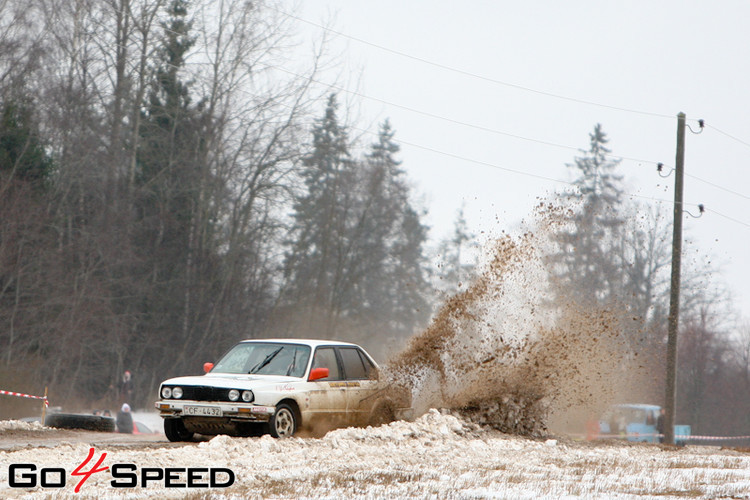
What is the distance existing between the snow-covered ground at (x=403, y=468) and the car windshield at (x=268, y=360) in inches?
58.8

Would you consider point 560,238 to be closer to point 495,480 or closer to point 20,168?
point 495,480

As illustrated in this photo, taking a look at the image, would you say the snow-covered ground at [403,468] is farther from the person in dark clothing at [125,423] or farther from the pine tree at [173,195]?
the pine tree at [173,195]

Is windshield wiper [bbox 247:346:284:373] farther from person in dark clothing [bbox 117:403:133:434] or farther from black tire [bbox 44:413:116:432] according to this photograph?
person in dark clothing [bbox 117:403:133:434]

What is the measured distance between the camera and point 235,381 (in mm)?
13156

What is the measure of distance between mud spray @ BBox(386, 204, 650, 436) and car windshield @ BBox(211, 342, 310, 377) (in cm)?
222

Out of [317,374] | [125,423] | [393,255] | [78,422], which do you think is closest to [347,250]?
[393,255]

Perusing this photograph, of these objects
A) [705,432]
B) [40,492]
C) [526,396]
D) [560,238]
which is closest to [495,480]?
[40,492]

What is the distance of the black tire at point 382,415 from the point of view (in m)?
15.1

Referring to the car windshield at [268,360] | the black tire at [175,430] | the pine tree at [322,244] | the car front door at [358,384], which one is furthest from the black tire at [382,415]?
the pine tree at [322,244]

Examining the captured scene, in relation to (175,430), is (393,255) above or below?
above

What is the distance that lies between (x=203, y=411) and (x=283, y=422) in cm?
111

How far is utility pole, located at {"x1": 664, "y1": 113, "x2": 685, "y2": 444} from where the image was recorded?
25.2 metres

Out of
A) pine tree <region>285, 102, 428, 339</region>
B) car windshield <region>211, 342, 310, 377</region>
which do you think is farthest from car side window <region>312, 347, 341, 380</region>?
pine tree <region>285, 102, 428, 339</region>

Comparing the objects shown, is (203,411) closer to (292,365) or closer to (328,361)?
(292,365)
